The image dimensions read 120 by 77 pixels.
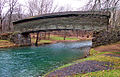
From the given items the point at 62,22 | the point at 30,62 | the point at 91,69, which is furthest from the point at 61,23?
the point at 91,69

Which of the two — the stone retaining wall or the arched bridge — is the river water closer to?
the stone retaining wall

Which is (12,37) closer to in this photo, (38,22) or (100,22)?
(38,22)

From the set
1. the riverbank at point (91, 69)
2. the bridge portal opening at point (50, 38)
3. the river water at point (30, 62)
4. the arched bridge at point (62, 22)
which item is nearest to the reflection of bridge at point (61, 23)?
the arched bridge at point (62, 22)

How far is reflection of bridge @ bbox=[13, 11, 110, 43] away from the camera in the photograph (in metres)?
21.6

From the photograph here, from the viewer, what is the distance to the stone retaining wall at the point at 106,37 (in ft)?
56.6

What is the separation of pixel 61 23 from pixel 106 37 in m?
10.5

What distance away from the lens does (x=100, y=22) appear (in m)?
21.7

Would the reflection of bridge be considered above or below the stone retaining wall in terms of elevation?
above


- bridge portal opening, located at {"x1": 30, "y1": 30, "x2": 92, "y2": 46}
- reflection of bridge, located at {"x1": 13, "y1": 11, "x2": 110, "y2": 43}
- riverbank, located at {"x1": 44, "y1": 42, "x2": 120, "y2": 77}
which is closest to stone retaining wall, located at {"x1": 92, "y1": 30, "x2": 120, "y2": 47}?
reflection of bridge, located at {"x1": 13, "y1": 11, "x2": 110, "y2": 43}

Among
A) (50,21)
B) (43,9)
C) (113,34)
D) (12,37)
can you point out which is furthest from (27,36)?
(113,34)

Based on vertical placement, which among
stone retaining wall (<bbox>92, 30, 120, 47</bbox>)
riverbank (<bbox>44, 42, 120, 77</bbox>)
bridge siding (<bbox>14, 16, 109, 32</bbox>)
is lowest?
riverbank (<bbox>44, 42, 120, 77</bbox>)

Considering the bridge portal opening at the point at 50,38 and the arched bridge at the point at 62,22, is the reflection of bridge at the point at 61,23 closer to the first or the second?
the arched bridge at the point at 62,22

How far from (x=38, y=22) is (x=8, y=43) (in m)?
8.00

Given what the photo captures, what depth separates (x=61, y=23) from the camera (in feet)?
82.9
